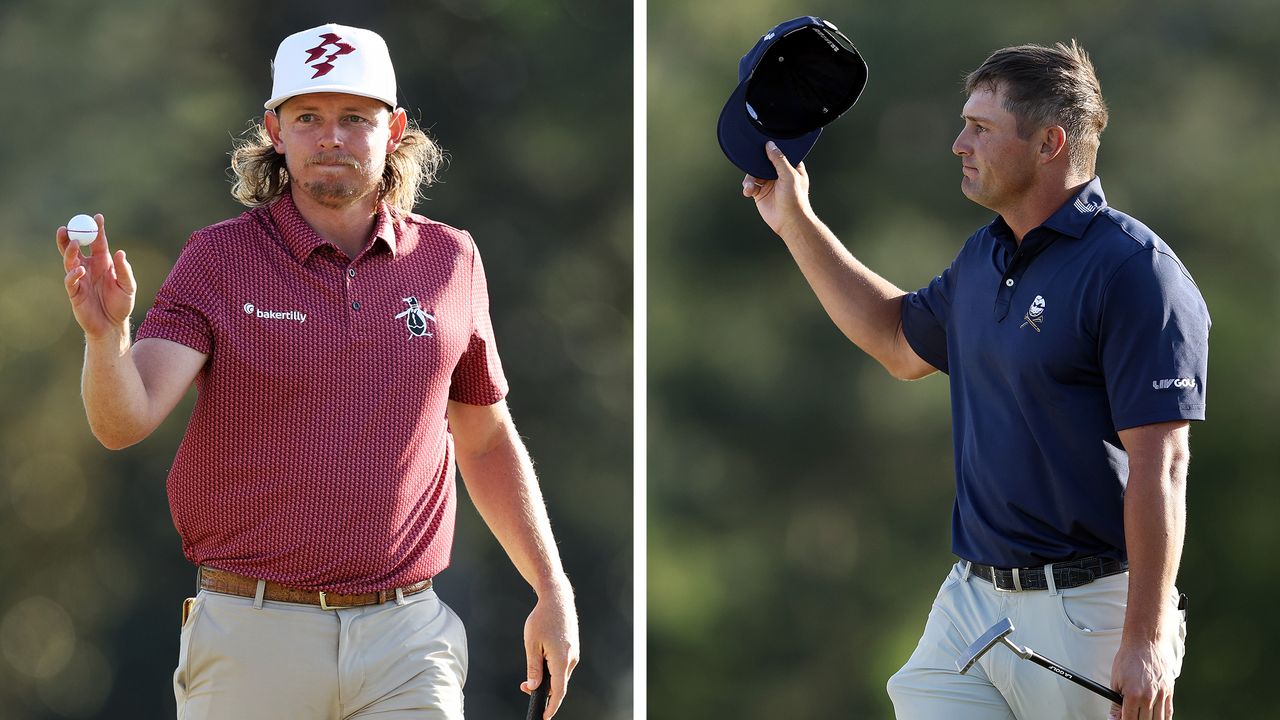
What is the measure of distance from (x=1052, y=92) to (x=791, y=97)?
2.14ft

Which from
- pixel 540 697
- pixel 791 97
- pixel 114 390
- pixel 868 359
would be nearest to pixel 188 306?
pixel 114 390

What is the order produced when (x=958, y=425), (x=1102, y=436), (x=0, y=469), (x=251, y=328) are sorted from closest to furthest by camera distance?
(x=251, y=328), (x=1102, y=436), (x=958, y=425), (x=0, y=469)

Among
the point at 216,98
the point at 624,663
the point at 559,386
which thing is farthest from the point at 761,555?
the point at 216,98

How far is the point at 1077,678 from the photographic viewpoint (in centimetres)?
249

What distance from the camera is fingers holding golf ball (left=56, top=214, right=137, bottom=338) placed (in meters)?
2.16

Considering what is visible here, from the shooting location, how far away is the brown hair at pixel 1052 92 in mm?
2793

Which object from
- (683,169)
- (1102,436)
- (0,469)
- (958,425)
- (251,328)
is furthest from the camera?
(683,169)

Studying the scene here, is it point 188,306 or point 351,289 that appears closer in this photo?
point 188,306

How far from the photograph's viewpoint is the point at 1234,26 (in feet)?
15.1

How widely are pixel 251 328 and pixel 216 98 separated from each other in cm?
236

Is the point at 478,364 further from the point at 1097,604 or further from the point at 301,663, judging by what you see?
the point at 1097,604

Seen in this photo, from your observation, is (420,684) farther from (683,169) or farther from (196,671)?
(683,169)

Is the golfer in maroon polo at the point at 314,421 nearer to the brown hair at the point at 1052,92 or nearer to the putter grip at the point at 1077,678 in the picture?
the putter grip at the point at 1077,678

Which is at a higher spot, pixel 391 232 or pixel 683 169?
pixel 683 169
